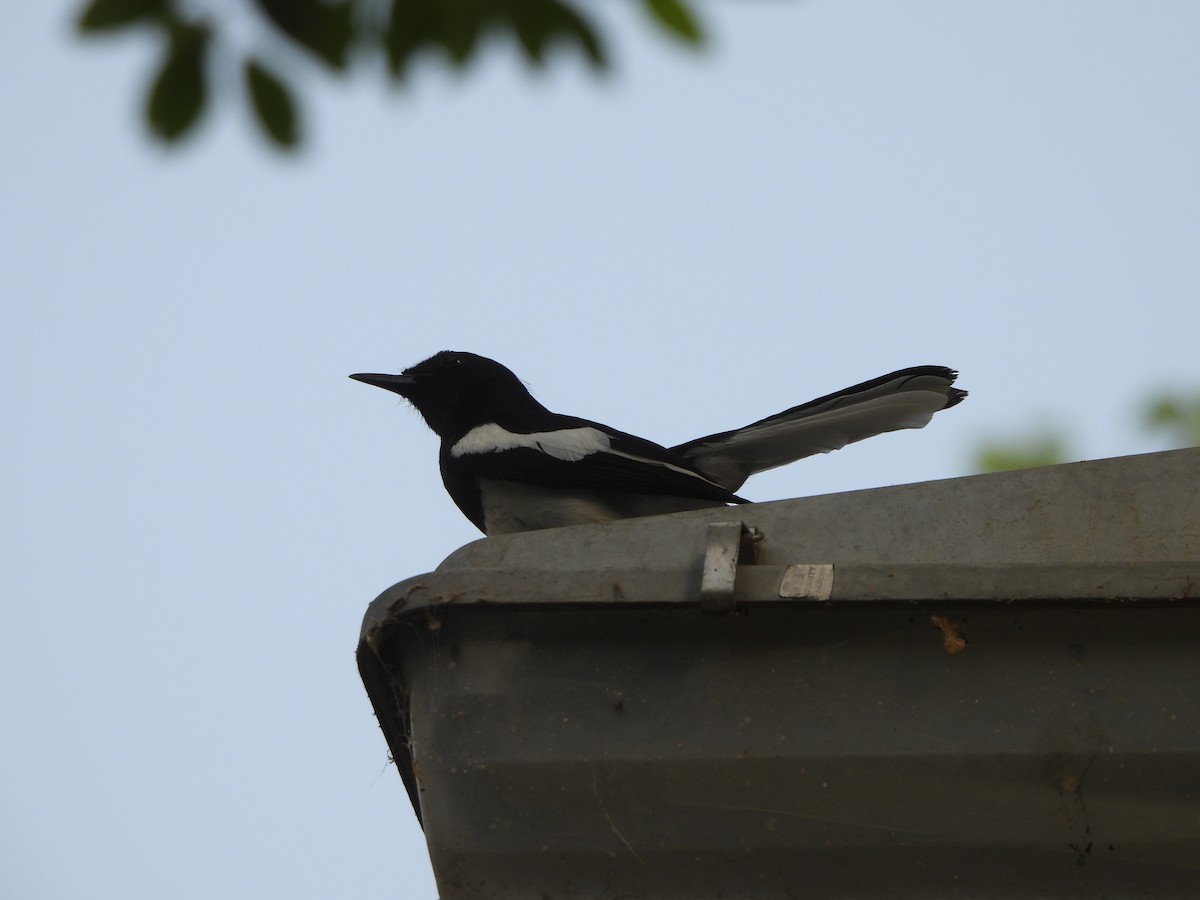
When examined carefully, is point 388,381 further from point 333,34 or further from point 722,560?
point 333,34

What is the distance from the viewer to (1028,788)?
9.29 ft

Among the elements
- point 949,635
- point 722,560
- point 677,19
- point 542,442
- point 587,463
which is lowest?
point 949,635

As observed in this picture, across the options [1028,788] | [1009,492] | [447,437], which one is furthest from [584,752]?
[447,437]

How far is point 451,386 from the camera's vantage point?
247 inches

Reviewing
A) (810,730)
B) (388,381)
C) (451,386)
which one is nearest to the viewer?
(810,730)

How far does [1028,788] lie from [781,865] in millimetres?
430

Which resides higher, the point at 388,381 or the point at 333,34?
the point at 388,381

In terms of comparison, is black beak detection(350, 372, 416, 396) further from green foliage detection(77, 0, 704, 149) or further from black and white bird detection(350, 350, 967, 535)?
green foliage detection(77, 0, 704, 149)

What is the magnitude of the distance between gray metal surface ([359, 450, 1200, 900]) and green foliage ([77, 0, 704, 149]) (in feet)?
3.06

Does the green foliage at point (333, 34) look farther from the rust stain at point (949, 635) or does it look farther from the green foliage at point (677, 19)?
the rust stain at point (949, 635)

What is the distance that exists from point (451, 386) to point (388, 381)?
0.27 metres

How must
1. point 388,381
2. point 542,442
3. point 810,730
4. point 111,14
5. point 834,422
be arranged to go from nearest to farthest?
point 111,14 < point 810,730 < point 834,422 < point 542,442 < point 388,381

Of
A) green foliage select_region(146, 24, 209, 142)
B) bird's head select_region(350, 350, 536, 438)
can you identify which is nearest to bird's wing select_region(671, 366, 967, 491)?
bird's head select_region(350, 350, 536, 438)

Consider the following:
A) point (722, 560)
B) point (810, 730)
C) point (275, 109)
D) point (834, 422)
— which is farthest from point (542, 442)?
point (275, 109)
